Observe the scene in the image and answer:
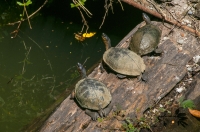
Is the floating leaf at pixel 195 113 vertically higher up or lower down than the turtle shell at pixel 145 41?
lower down

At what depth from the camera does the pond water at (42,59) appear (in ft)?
12.5

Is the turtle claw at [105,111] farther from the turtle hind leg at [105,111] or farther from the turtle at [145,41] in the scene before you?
the turtle at [145,41]

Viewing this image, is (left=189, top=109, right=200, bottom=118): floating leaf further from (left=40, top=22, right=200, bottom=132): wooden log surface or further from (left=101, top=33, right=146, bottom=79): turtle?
(left=101, top=33, right=146, bottom=79): turtle

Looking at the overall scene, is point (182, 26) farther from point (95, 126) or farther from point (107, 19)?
point (95, 126)

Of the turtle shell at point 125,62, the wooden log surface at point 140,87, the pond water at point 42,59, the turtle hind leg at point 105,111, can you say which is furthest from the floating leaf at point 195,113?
the pond water at point 42,59

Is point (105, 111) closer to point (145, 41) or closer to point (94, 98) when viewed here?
point (94, 98)

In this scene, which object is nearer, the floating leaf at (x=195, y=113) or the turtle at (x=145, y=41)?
the floating leaf at (x=195, y=113)

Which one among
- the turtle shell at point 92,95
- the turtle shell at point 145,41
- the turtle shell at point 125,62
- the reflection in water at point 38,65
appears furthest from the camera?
the reflection in water at point 38,65

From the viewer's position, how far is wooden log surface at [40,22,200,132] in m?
2.96

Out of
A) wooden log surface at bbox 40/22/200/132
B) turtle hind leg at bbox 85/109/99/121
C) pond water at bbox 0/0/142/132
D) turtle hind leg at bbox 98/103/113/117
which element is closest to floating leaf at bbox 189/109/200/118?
wooden log surface at bbox 40/22/200/132

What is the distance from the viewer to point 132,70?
3.25 m

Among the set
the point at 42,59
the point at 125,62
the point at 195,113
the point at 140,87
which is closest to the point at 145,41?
the point at 125,62

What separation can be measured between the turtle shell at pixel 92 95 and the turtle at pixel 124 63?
341mm

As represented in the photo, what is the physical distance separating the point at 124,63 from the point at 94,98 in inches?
24.6
